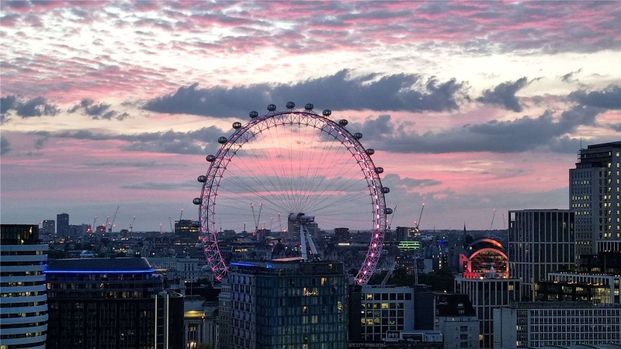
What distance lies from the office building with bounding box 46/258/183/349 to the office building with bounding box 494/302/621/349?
162 ft

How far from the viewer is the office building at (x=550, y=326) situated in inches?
7219

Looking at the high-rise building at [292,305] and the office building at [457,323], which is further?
the office building at [457,323]

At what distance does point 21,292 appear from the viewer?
524 ft

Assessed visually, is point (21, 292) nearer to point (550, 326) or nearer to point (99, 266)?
point (99, 266)

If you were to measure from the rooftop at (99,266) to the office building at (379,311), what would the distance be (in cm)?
3342

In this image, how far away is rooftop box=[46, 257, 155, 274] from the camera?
17425 cm

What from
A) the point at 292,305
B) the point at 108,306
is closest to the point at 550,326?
the point at 292,305

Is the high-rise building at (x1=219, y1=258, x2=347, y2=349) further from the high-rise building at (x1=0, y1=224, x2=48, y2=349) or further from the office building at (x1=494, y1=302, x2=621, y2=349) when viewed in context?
the office building at (x1=494, y1=302, x2=621, y2=349)

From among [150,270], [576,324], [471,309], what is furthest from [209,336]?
[576,324]

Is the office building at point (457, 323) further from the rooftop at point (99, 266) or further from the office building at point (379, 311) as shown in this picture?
the rooftop at point (99, 266)

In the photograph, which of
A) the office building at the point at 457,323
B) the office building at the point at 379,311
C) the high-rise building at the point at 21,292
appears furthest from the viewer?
the office building at the point at 379,311

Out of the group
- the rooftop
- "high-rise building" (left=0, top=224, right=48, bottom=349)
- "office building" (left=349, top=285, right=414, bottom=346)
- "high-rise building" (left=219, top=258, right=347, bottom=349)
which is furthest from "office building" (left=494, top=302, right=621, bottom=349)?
"high-rise building" (left=0, top=224, right=48, bottom=349)

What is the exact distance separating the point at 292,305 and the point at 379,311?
1416 inches

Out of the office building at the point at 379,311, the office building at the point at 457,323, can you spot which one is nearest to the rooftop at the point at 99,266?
the office building at the point at 379,311
